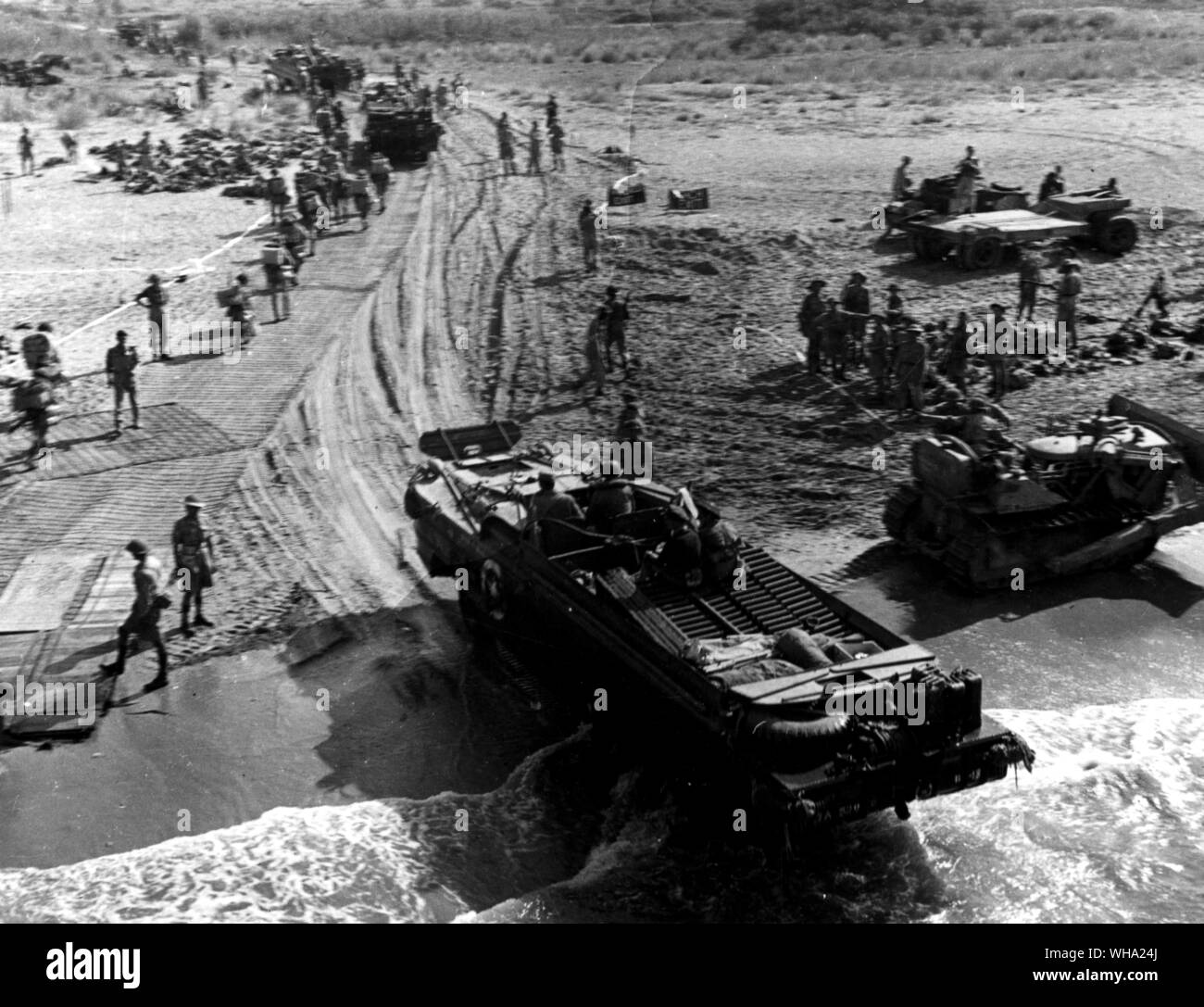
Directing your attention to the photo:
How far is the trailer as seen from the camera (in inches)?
969

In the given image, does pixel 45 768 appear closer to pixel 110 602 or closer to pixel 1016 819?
pixel 110 602

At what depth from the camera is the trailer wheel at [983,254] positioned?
968 inches

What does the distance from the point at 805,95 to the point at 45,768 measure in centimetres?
3067

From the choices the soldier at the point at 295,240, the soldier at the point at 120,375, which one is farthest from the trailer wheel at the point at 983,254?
the soldier at the point at 120,375

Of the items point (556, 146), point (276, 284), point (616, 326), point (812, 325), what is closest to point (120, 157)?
point (556, 146)

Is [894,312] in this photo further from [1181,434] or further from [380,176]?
Answer: [380,176]

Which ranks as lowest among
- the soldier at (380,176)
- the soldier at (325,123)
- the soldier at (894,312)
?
the soldier at (894,312)

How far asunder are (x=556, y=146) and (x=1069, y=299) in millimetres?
15485

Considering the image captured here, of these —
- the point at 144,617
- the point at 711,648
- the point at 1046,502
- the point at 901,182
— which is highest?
the point at 901,182

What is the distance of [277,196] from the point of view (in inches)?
1138

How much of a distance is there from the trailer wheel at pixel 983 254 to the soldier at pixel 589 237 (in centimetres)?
591

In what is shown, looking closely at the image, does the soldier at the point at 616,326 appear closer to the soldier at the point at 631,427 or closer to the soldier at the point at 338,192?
the soldier at the point at 631,427

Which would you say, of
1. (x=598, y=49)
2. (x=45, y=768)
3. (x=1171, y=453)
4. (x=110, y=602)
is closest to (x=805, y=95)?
(x=598, y=49)

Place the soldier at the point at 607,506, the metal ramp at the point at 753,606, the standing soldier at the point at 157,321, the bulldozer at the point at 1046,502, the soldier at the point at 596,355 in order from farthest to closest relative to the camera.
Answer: the standing soldier at the point at 157,321
the soldier at the point at 596,355
the bulldozer at the point at 1046,502
the soldier at the point at 607,506
the metal ramp at the point at 753,606
